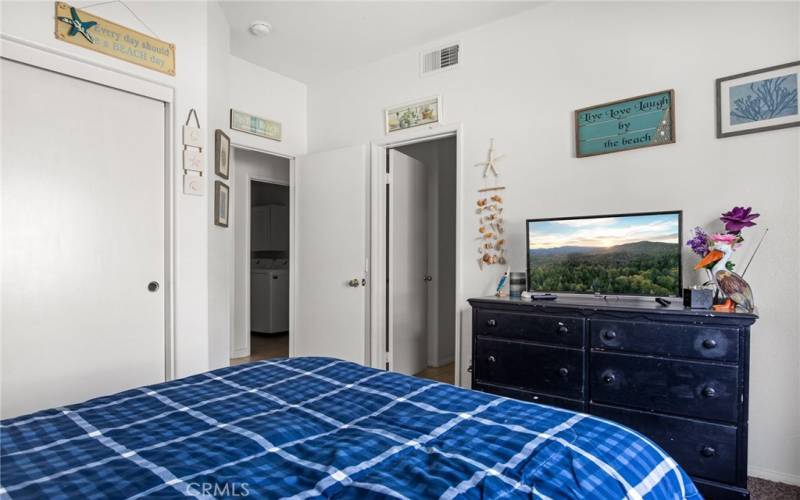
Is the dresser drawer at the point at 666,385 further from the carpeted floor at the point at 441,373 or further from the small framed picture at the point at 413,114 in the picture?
the small framed picture at the point at 413,114

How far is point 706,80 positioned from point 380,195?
2.43m

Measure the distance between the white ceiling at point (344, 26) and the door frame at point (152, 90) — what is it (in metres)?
0.89

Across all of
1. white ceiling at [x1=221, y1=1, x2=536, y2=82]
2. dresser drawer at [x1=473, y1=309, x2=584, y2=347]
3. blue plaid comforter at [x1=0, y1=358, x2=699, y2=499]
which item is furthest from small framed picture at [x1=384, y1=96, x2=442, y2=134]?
blue plaid comforter at [x1=0, y1=358, x2=699, y2=499]

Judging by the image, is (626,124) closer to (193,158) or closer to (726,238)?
(726,238)

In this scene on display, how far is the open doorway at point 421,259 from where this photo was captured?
4.01 m

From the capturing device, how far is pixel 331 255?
4004mm

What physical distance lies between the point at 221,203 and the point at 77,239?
0.96m

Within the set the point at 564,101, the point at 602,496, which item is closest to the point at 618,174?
the point at 564,101

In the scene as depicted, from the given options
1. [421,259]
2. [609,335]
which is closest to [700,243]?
[609,335]

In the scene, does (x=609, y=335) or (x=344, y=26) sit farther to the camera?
(x=344, y=26)

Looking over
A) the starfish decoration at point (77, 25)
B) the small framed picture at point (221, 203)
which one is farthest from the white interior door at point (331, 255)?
the starfish decoration at point (77, 25)

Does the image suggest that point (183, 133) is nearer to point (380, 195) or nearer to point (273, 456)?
point (380, 195)

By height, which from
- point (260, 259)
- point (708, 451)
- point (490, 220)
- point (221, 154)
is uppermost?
point (221, 154)

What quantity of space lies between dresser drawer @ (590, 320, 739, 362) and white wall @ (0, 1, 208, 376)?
7.85 feet
